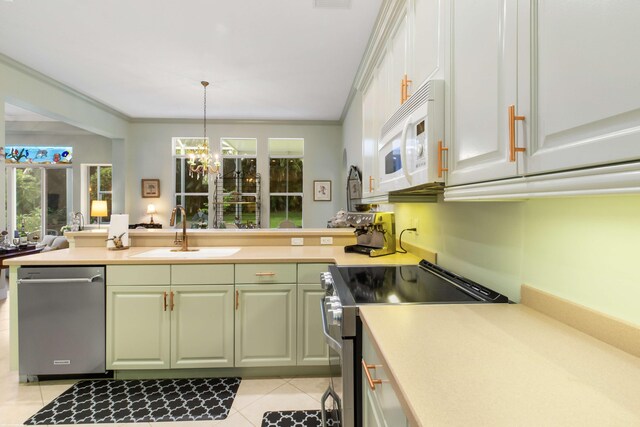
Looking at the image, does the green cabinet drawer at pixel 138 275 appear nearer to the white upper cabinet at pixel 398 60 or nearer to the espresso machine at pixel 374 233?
the espresso machine at pixel 374 233

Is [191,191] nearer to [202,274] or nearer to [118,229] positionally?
[118,229]

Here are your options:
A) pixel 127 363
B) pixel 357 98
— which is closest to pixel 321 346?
pixel 127 363

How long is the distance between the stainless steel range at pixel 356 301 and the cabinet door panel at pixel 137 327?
125 cm

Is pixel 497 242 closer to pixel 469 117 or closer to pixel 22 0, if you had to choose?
pixel 469 117

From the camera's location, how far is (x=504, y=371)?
683 millimetres

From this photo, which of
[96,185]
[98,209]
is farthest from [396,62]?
[96,185]

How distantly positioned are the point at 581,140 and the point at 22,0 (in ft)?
13.2

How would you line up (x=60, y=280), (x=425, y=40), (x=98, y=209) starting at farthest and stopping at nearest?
(x=98, y=209)
(x=60, y=280)
(x=425, y=40)

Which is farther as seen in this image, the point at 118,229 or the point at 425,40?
the point at 118,229

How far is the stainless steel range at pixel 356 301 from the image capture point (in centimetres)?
116

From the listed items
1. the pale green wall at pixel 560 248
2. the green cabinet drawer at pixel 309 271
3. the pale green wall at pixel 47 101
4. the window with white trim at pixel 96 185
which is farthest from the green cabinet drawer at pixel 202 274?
the window with white trim at pixel 96 185

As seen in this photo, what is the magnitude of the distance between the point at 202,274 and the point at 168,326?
0.43 m

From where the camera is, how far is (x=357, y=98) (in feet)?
14.0

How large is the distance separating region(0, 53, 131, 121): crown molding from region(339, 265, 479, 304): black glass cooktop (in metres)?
4.76
